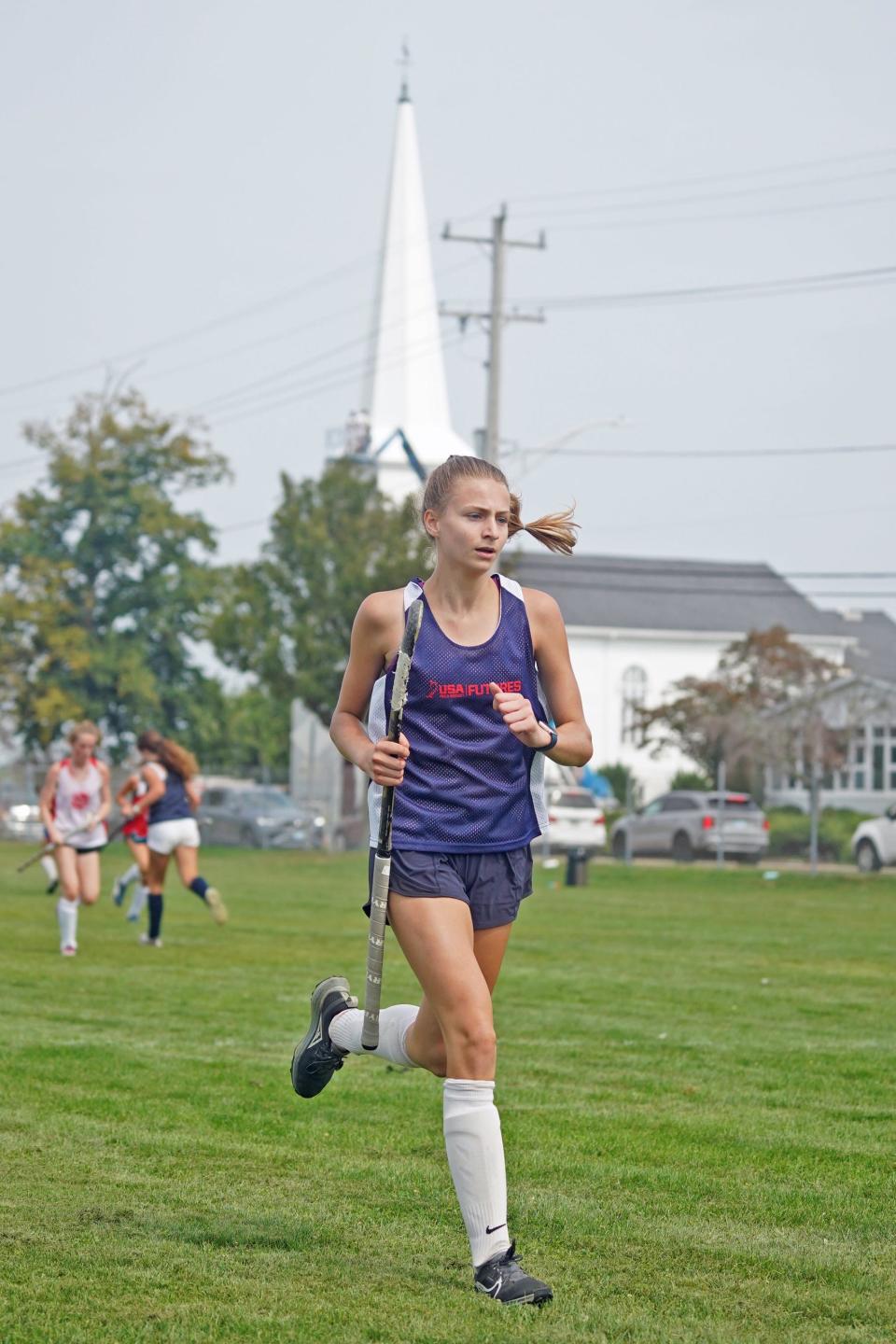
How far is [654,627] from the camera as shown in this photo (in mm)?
79438

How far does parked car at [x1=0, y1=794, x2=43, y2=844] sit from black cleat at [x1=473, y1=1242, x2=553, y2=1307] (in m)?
45.3

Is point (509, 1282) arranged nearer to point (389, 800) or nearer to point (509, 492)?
point (389, 800)

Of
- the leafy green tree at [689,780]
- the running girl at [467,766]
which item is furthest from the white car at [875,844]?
the running girl at [467,766]

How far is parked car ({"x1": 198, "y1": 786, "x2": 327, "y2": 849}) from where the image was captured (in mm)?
46969

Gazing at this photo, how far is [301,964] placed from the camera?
1608 cm

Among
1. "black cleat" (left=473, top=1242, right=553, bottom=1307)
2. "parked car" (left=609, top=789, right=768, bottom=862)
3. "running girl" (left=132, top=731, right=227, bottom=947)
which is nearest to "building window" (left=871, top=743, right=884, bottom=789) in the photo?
"parked car" (left=609, top=789, right=768, bottom=862)

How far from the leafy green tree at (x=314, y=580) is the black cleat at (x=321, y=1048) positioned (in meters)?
41.8

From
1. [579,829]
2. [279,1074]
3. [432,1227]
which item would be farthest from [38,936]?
[579,829]

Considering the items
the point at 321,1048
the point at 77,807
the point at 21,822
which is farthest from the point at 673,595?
the point at 321,1048

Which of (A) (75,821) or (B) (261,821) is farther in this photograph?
(B) (261,821)

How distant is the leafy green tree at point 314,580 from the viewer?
48.5 meters

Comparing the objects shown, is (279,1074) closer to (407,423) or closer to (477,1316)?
(477,1316)

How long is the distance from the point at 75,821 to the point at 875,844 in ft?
69.0

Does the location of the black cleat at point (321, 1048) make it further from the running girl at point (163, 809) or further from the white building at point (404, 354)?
the white building at point (404, 354)
